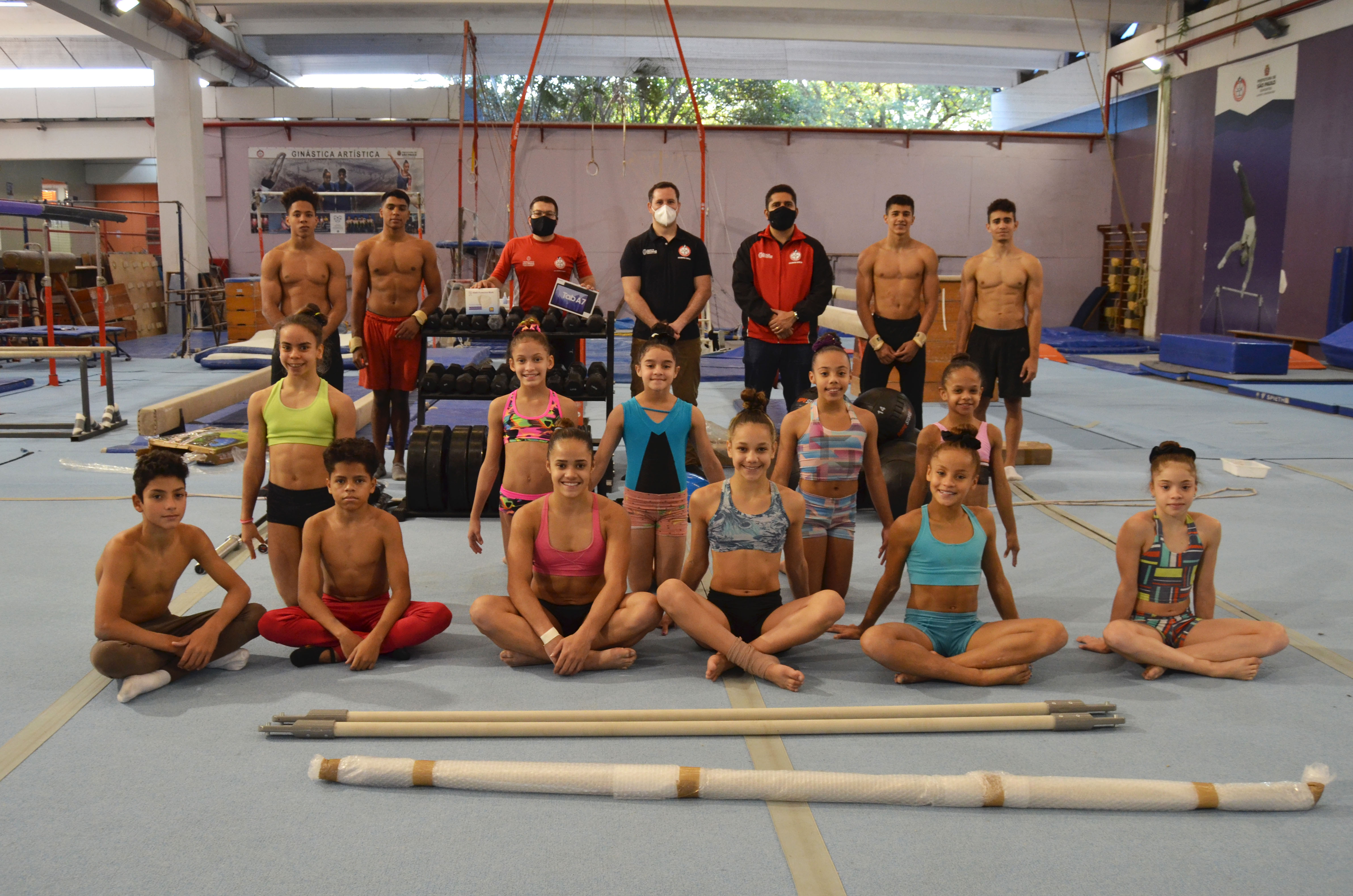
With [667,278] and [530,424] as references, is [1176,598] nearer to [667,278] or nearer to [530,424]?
[530,424]

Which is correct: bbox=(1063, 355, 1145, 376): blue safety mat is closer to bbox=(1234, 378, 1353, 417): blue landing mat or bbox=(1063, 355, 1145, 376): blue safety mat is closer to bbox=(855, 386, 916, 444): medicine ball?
bbox=(1234, 378, 1353, 417): blue landing mat

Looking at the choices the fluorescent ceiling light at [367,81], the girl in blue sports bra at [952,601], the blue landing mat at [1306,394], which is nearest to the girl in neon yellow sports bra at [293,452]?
the girl in blue sports bra at [952,601]

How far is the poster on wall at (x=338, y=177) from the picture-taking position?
16969 millimetres

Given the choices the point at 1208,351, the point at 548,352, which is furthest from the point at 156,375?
the point at 1208,351

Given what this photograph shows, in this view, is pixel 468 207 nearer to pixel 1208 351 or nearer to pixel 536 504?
pixel 1208 351

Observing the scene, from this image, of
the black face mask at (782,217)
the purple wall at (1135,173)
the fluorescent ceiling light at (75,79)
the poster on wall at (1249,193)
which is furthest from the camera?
the fluorescent ceiling light at (75,79)

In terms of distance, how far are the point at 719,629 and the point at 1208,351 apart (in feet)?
32.8

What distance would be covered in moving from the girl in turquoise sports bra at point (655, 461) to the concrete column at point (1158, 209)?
14.5m

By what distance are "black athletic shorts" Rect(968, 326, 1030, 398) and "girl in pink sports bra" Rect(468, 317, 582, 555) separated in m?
3.29

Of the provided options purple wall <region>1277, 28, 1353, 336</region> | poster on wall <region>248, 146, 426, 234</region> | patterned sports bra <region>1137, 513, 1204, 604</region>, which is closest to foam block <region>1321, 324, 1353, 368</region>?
purple wall <region>1277, 28, 1353, 336</region>

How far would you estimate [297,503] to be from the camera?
13.0ft

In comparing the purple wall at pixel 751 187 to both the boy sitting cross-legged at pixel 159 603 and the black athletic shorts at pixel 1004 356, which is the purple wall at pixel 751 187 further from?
the boy sitting cross-legged at pixel 159 603

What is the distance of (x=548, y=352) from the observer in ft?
14.2

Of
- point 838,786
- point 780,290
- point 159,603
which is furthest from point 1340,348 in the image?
point 159,603
